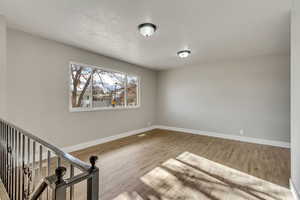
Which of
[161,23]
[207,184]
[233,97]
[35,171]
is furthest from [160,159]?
[233,97]

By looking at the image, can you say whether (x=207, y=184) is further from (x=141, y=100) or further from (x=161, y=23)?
(x=141, y=100)

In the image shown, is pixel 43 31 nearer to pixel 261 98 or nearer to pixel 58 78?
pixel 58 78

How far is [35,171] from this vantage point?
5.14 feet

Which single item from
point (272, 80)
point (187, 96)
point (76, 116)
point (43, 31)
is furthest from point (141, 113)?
point (272, 80)

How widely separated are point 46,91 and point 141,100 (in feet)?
10.4

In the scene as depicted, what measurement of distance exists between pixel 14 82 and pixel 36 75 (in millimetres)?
374

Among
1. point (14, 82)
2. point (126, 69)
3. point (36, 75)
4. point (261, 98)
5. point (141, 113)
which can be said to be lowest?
point (141, 113)

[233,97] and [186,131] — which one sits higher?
[233,97]

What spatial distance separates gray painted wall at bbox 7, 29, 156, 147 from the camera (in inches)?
104

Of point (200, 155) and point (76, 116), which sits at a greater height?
point (76, 116)

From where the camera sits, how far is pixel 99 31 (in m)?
2.68

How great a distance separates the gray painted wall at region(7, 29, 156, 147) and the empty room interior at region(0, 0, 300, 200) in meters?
0.02

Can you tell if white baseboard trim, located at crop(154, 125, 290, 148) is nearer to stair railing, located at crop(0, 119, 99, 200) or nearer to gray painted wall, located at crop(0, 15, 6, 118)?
stair railing, located at crop(0, 119, 99, 200)

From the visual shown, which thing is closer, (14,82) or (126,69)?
(14,82)
